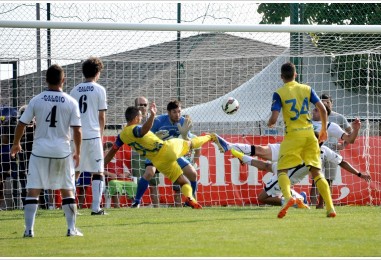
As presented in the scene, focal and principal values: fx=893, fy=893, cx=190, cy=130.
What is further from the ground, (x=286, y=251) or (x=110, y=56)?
(x=110, y=56)

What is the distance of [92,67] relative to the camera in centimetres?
1224

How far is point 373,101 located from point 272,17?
3.43 meters

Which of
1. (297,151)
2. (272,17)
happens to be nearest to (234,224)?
(297,151)

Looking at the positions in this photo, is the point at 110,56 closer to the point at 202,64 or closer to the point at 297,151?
the point at 202,64

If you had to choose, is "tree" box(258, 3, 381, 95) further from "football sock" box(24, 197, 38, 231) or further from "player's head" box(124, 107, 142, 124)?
"football sock" box(24, 197, 38, 231)

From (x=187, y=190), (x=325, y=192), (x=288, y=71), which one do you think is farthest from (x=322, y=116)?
(x=187, y=190)

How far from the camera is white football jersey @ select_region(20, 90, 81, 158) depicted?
9.52 meters

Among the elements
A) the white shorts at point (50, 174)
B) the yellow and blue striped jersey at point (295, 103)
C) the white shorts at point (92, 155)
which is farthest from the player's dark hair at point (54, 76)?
the yellow and blue striped jersey at point (295, 103)

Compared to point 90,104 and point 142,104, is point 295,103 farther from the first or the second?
point 142,104

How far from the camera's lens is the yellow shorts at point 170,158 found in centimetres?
1348

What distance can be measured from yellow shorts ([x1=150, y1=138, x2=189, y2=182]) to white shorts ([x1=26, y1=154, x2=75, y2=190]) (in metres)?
3.91

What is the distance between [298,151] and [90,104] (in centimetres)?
295

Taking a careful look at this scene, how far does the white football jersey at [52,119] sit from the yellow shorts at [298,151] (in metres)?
3.09

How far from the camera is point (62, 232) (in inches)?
404
